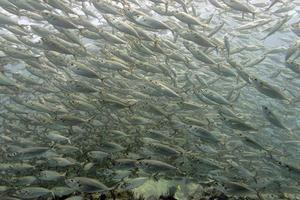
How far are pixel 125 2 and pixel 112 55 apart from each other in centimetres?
117

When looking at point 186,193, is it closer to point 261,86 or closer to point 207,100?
point 207,100

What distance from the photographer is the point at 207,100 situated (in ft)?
24.6

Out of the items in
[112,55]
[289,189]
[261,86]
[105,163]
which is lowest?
[105,163]

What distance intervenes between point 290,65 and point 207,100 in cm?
167

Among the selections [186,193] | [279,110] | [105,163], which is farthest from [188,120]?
[279,110]

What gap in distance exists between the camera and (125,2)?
7793 mm

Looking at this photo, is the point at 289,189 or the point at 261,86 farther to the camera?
the point at 289,189

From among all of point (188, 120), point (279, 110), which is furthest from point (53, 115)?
point (279, 110)

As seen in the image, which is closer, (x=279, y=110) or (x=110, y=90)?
(x=110, y=90)

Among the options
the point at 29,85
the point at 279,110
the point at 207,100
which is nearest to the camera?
the point at 207,100

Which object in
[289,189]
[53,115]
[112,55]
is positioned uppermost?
[112,55]

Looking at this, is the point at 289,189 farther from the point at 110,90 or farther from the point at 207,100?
the point at 110,90

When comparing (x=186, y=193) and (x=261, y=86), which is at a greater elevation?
(x=261, y=86)

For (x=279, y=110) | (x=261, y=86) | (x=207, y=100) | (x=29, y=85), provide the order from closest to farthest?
(x=261, y=86) → (x=207, y=100) → (x=29, y=85) → (x=279, y=110)
